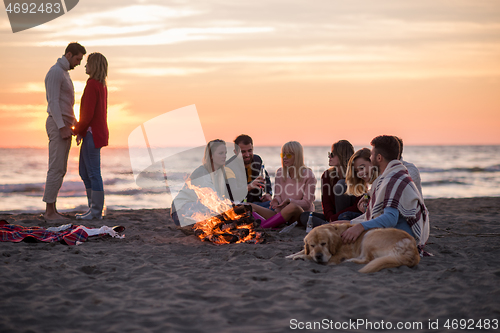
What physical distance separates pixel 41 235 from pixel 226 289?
10.4 ft

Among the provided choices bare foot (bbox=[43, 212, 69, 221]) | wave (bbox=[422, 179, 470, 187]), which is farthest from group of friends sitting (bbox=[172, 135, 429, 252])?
wave (bbox=[422, 179, 470, 187])

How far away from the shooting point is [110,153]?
3231 centimetres

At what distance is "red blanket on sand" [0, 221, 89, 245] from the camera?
5145 millimetres

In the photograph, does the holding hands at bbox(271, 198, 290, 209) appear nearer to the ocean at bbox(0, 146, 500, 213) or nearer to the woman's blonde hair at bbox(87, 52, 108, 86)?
the woman's blonde hair at bbox(87, 52, 108, 86)

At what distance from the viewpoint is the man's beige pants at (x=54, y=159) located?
685 cm

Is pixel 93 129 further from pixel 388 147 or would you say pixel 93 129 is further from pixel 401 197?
pixel 401 197

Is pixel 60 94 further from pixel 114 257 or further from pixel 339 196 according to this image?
pixel 339 196

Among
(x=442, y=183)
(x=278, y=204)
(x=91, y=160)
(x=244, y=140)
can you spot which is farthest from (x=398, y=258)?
(x=442, y=183)

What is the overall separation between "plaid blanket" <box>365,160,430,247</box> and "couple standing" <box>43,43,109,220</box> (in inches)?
189

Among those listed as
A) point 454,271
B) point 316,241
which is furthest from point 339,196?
point 454,271

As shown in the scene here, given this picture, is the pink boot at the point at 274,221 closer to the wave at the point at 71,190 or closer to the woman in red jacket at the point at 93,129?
the woman in red jacket at the point at 93,129

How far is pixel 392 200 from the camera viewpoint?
422cm

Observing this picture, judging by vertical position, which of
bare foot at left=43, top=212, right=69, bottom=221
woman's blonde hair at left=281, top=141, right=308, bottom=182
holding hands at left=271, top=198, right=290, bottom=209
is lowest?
holding hands at left=271, top=198, right=290, bottom=209

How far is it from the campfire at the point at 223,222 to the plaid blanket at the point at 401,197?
1839mm
